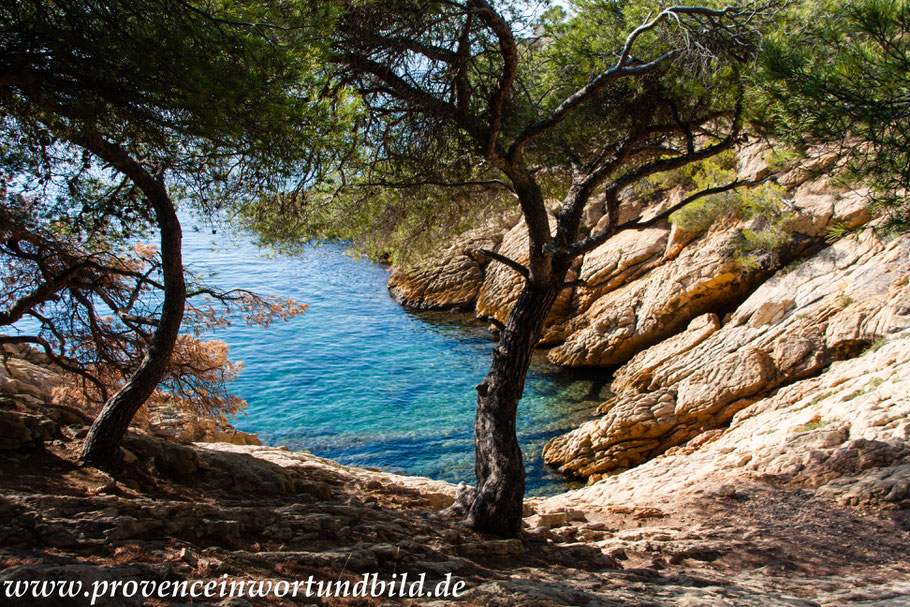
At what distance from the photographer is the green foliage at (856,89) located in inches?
174

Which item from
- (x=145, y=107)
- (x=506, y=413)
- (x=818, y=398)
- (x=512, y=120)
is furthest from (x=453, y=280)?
(x=145, y=107)

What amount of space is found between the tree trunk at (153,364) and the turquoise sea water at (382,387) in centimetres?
187

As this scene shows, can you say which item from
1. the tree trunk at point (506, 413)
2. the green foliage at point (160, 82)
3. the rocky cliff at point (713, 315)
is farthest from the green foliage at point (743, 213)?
the green foliage at point (160, 82)

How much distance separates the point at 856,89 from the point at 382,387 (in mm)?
13983

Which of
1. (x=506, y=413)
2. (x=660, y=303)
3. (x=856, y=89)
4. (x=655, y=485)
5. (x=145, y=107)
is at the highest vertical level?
(x=856, y=89)

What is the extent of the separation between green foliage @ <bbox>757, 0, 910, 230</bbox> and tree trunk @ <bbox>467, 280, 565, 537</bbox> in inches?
119

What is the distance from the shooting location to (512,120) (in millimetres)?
7512

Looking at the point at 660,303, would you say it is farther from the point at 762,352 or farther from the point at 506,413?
the point at 506,413

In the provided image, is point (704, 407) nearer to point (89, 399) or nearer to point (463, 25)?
point (463, 25)

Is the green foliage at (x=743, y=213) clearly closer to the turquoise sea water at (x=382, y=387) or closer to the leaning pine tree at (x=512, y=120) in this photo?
the turquoise sea water at (x=382, y=387)

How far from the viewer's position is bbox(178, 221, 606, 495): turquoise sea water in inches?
507

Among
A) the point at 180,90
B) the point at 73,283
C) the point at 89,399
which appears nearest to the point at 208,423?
the point at 89,399

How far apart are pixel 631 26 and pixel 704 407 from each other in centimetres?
721

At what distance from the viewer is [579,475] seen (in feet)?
37.4
